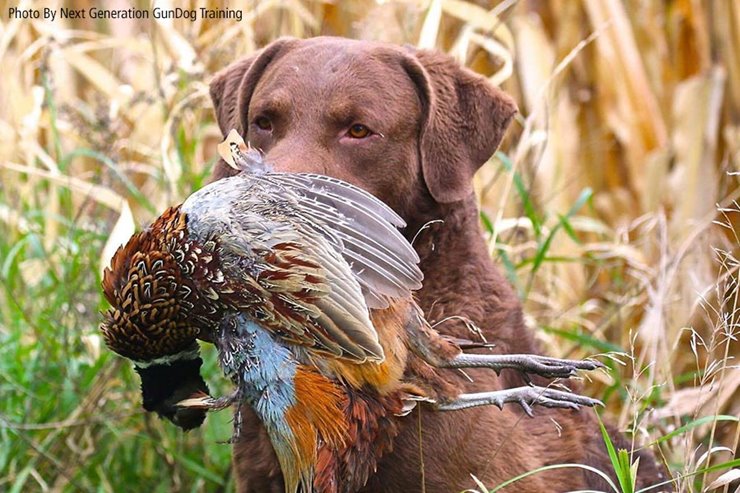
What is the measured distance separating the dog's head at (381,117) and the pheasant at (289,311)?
578mm

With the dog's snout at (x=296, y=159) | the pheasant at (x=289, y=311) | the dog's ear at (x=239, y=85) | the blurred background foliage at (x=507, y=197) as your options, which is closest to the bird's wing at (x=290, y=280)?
the pheasant at (x=289, y=311)

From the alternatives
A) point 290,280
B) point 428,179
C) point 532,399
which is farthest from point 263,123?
point 532,399

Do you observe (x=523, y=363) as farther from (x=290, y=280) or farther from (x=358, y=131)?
(x=358, y=131)

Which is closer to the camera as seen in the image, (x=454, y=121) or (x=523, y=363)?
(x=523, y=363)

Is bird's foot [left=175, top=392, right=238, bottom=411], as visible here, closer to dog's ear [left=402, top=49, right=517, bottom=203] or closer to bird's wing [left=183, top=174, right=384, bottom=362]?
bird's wing [left=183, top=174, right=384, bottom=362]

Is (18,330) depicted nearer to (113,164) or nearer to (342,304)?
(113,164)

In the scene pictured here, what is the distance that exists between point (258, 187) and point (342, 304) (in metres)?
0.34

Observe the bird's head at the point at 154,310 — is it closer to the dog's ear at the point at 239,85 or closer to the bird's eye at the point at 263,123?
the bird's eye at the point at 263,123

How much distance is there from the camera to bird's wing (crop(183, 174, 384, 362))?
240 centimetres

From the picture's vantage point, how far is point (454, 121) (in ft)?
11.2

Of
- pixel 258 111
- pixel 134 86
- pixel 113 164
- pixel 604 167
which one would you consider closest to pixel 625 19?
pixel 604 167

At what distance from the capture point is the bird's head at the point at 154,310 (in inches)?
97.5

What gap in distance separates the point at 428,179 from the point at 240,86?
701 mm

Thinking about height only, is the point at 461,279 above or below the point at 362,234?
below
